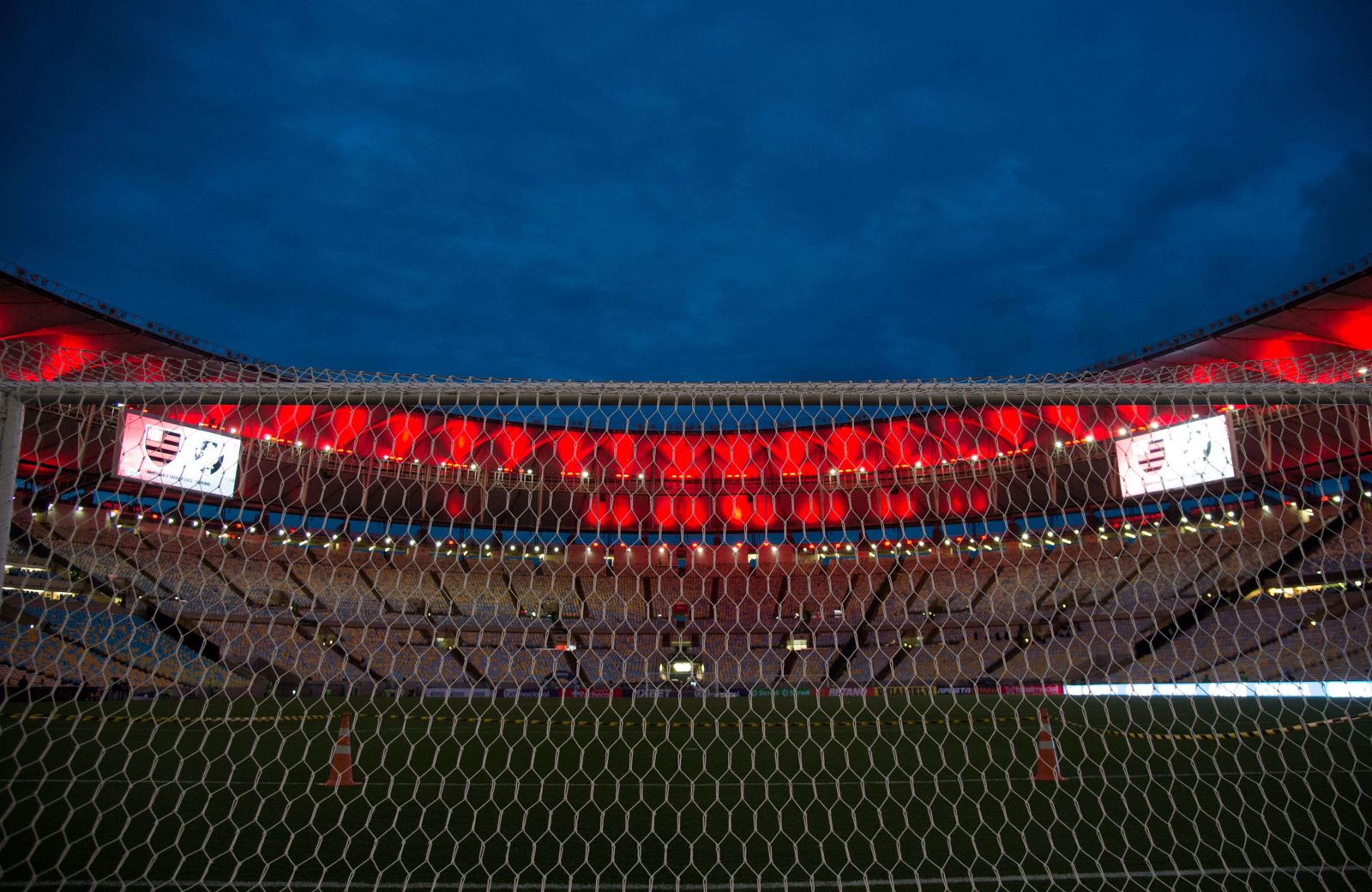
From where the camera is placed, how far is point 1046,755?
6.81 m

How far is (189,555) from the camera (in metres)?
23.0

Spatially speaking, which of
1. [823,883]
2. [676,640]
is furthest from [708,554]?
[823,883]

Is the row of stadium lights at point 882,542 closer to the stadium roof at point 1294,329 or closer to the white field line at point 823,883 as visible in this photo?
the white field line at point 823,883

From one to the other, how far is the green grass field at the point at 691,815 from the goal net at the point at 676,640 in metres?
0.05

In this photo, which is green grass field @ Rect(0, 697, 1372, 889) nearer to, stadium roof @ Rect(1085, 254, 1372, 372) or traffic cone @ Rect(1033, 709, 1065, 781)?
traffic cone @ Rect(1033, 709, 1065, 781)

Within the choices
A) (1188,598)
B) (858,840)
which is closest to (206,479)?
(858,840)

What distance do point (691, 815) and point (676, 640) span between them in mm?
19367

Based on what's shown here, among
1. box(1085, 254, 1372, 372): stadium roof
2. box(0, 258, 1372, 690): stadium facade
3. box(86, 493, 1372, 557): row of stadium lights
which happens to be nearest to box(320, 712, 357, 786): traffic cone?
box(86, 493, 1372, 557): row of stadium lights

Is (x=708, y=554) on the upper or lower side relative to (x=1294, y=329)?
lower

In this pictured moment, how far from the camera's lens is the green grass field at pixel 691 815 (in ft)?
12.7

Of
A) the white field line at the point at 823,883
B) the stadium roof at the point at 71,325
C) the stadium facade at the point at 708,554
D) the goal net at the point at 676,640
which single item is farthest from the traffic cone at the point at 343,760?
the stadium roof at the point at 71,325

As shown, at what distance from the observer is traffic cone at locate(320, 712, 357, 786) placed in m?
5.76

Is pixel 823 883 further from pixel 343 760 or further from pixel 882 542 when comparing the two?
pixel 882 542

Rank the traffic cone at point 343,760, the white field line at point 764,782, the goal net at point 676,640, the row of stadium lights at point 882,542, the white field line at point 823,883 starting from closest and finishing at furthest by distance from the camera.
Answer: the white field line at point 823,883
the goal net at point 676,640
the traffic cone at point 343,760
the white field line at point 764,782
the row of stadium lights at point 882,542
